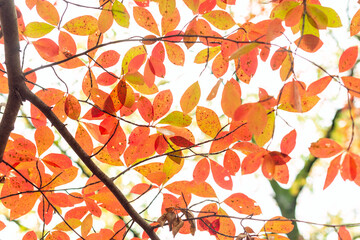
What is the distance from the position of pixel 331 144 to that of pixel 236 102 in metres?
0.25

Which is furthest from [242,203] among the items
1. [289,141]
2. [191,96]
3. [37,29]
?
[37,29]

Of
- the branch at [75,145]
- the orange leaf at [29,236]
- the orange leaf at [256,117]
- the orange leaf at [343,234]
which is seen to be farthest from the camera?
the orange leaf at [29,236]

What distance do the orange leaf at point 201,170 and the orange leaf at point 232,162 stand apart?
5cm

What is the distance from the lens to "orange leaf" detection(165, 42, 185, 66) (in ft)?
2.52

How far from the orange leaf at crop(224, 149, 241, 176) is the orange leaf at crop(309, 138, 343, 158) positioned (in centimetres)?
19

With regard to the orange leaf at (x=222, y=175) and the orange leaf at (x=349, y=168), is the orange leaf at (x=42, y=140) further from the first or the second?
the orange leaf at (x=349, y=168)

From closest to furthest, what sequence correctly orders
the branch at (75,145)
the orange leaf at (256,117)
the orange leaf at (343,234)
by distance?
the orange leaf at (256,117)
the branch at (75,145)
the orange leaf at (343,234)

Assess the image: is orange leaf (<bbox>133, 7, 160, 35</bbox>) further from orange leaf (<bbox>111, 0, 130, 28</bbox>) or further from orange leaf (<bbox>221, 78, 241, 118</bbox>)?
orange leaf (<bbox>221, 78, 241, 118</bbox>)

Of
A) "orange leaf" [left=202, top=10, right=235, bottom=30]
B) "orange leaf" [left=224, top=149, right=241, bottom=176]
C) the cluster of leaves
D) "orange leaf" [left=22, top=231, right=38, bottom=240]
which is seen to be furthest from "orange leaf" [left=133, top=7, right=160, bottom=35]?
"orange leaf" [left=22, top=231, right=38, bottom=240]

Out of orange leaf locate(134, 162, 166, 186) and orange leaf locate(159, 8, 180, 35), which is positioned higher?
orange leaf locate(159, 8, 180, 35)

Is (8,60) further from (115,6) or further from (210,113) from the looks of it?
(210,113)

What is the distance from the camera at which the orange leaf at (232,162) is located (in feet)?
2.49

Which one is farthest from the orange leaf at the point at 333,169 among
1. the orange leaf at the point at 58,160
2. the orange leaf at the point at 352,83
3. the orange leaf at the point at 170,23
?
the orange leaf at the point at 58,160

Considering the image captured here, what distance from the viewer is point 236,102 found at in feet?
1.64
